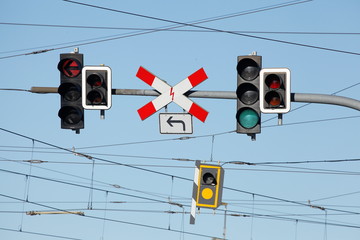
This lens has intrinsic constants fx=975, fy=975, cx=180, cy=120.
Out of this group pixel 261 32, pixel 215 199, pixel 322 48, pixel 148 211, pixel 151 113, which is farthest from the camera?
pixel 148 211

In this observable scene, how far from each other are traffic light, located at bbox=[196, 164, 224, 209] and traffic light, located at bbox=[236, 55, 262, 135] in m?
7.16

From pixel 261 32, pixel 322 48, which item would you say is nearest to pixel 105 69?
pixel 322 48

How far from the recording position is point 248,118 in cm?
1438

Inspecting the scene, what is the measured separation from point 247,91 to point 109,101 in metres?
2.11

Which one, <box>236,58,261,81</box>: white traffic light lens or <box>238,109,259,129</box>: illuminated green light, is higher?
<box>236,58,261,81</box>: white traffic light lens

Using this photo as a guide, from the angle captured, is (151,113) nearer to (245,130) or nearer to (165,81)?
(165,81)

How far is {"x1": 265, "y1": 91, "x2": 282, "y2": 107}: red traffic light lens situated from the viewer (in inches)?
562

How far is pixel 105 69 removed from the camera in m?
14.8

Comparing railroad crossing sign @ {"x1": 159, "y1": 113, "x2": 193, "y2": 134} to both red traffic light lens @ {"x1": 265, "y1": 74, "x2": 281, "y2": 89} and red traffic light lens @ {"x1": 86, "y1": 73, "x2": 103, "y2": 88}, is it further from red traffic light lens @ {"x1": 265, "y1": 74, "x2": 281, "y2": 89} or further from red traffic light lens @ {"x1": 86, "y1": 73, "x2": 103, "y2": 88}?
red traffic light lens @ {"x1": 265, "y1": 74, "x2": 281, "y2": 89}

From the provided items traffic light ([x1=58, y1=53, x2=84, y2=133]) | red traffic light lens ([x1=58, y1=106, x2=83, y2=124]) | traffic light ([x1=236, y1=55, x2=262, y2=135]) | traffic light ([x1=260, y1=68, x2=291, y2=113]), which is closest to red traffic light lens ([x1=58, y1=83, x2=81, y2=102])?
traffic light ([x1=58, y1=53, x2=84, y2=133])

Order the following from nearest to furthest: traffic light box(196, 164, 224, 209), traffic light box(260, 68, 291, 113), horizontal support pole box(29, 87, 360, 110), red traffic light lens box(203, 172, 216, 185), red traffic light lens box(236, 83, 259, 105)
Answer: horizontal support pole box(29, 87, 360, 110) < traffic light box(260, 68, 291, 113) < red traffic light lens box(236, 83, 259, 105) < traffic light box(196, 164, 224, 209) < red traffic light lens box(203, 172, 216, 185)

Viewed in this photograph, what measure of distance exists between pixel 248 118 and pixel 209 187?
7331 mm

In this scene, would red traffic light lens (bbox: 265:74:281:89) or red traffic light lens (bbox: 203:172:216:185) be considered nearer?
red traffic light lens (bbox: 265:74:281:89)

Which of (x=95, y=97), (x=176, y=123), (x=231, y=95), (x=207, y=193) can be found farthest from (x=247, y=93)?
(x=207, y=193)
